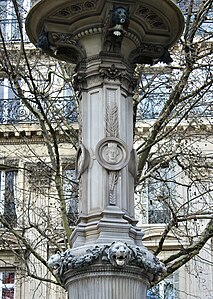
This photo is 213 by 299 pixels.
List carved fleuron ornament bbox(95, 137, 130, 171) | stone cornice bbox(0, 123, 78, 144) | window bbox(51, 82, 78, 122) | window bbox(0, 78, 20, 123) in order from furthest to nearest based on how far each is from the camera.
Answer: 1. window bbox(0, 78, 20, 123)
2. stone cornice bbox(0, 123, 78, 144)
3. window bbox(51, 82, 78, 122)
4. carved fleuron ornament bbox(95, 137, 130, 171)

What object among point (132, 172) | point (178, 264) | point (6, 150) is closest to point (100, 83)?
point (132, 172)

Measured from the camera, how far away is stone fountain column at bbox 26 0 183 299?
6539 millimetres

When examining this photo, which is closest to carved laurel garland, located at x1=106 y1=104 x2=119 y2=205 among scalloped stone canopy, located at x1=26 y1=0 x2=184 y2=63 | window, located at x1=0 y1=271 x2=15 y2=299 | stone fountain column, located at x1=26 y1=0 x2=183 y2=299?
stone fountain column, located at x1=26 y1=0 x2=183 y2=299

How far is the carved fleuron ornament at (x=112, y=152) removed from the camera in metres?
6.97

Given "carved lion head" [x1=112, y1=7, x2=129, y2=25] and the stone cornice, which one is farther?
the stone cornice

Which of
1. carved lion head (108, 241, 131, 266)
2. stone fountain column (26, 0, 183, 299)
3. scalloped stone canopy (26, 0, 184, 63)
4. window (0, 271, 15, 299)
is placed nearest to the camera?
carved lion head (108, 241, 131, 266)

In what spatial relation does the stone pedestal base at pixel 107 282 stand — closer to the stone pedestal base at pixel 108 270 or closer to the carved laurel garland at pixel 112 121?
the stone pedestal base at pixel 108 270

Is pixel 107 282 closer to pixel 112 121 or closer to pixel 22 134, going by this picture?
pixel 112 121

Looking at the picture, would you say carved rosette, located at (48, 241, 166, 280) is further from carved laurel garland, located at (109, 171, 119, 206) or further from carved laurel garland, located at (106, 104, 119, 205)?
carved laurel garland, located at (106, 104, 119, 205)

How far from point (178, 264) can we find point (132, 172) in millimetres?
6218

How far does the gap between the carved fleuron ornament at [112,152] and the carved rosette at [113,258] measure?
75cm

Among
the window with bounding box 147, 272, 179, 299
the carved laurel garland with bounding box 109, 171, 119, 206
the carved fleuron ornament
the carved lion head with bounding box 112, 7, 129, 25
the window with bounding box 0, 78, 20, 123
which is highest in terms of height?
the window with bounding box 0, 78, 20, 123

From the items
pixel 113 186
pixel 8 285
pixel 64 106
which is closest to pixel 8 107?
pixel 8 285

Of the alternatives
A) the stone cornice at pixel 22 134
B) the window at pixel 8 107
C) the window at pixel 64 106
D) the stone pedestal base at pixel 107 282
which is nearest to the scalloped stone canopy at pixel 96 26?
the stone pedestal base at pixel 107 282
